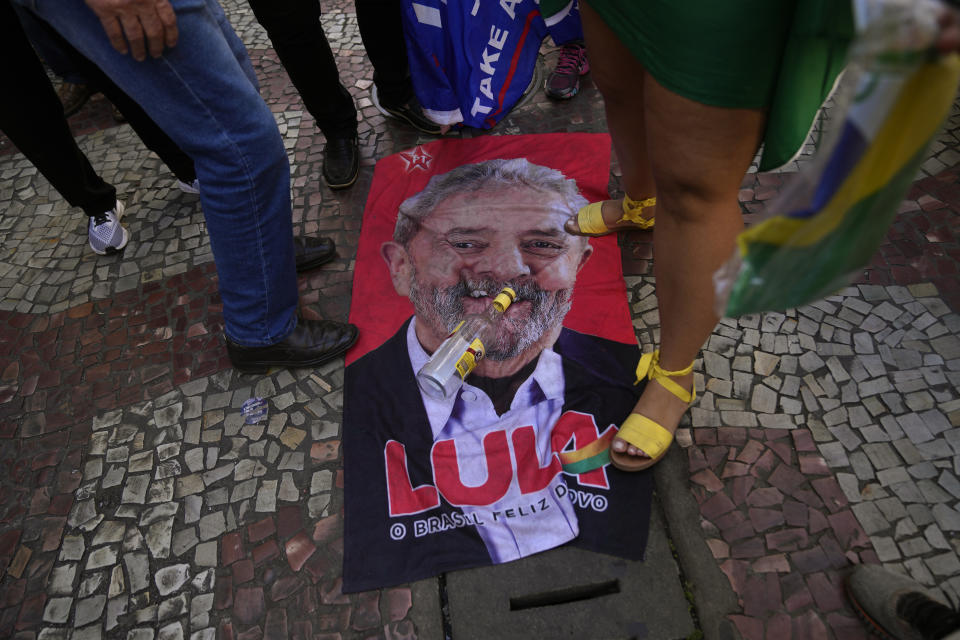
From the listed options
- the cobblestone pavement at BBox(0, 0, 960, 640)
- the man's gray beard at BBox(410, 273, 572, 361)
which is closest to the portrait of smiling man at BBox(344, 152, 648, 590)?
the man's gray beard at BBox(410, 273, 572, 361)

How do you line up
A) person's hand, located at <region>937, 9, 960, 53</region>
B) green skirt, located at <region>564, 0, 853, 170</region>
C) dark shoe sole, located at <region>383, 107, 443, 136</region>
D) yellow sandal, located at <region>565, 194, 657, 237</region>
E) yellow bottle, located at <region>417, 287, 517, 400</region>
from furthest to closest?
dark shoe sole, located at <region>383, 107, 443, 136</region> < yellow sandal, located at <region>565, 194, 657, 237</region> < yellow bottle, located at <region>417, 287, 517, 400</region> < green skirt, located at <region>564, 0, 853, 170</region> < person's hand, located at <region>937, 9, 960, 53</region>

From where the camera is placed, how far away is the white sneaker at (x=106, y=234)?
246 centimetres

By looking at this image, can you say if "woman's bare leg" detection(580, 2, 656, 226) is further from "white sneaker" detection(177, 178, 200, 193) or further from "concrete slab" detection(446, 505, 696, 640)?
"white sneaker" detection(177, 178, 200, 193)

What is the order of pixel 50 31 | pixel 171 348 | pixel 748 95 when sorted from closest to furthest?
pixel 748 95 → pixel 171 348 → pixel 50 31

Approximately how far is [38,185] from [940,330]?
158 inches

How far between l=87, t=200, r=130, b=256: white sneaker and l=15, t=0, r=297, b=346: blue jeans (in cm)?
103

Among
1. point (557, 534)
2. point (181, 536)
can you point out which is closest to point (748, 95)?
point (557, 534)

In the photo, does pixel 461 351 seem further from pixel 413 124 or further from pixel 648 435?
pixel 413 124

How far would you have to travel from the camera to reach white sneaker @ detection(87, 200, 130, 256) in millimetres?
2465

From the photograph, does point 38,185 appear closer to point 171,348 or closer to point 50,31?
point 50,31

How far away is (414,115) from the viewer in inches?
109

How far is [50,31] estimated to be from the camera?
2.29 meters

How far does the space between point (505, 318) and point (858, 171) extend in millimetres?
1302

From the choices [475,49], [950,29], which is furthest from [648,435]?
[475,49]
